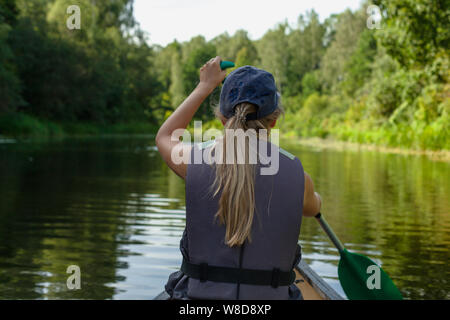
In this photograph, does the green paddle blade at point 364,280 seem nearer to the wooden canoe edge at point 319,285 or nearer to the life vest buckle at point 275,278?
the wooden canoe edge at point 319,285

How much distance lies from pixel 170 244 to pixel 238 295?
226 inches

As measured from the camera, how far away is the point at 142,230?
354 inches

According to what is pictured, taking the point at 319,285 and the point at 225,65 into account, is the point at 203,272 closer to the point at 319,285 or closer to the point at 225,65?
the point at 225,65

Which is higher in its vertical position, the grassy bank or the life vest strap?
the grassy bank

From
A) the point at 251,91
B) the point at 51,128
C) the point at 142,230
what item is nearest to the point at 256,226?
the point at 251,91

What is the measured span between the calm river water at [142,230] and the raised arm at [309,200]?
11.3 ft

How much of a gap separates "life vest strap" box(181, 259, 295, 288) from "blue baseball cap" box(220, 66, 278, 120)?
57cm

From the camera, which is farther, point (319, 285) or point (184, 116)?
point (319, 285)

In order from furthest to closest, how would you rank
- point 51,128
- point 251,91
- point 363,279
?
point 51,128, point 363,279, point 251,91

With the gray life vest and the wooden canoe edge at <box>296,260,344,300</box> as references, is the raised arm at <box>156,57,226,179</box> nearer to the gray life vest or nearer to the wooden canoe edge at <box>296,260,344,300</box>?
the gray life vest

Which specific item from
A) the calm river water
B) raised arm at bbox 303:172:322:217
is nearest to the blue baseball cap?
raised arm at bbox 303:172:322:217

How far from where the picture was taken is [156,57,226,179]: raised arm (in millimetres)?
2369

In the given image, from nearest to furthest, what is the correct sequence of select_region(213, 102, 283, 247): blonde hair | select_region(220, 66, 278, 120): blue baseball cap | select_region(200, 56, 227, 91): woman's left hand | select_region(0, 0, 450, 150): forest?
1. select_region(213, 102, 283, 247): blonde hair
2. select_region(220, 66, 278, 120): blue baseball cap
3. select_region(200, 56, 227, 91): woman's left hand
4. select_region(0, 0, 450, 150): forest

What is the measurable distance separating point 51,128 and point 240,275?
47.4 m
